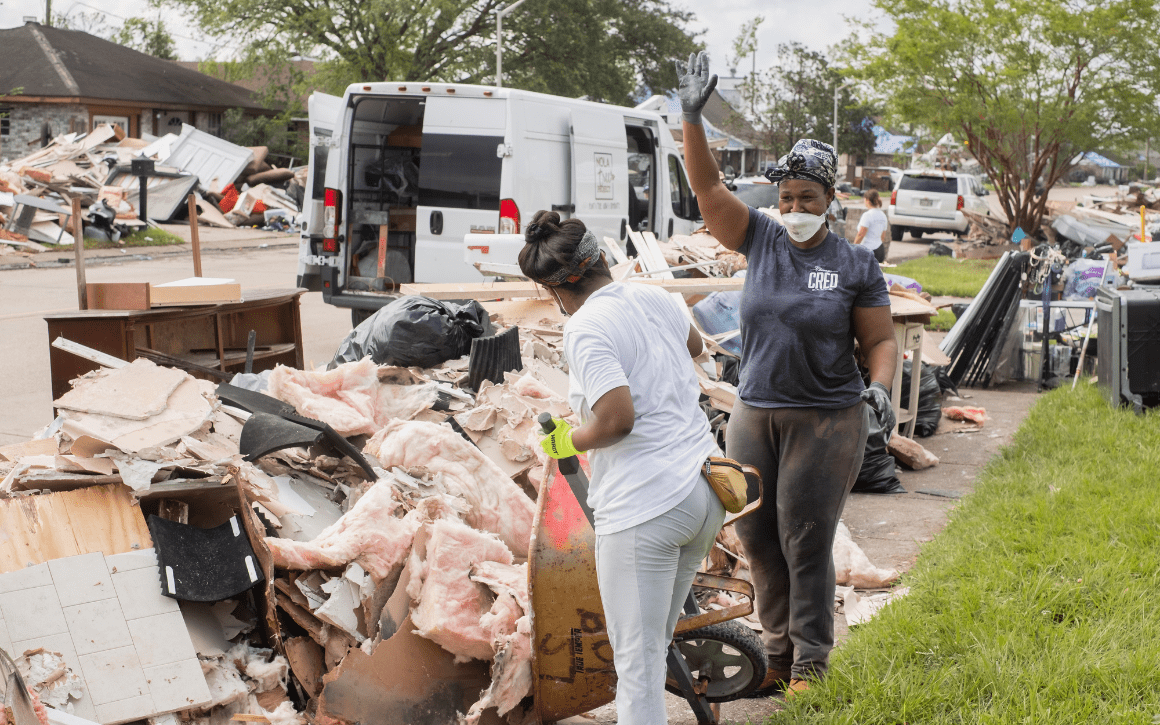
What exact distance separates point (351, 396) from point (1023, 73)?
753 inches

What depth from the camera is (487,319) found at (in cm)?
709

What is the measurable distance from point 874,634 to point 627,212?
678cm

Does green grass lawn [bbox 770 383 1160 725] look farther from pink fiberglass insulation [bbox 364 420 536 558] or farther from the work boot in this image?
pink fiberglass insulation [bbox 364 420 536 558]

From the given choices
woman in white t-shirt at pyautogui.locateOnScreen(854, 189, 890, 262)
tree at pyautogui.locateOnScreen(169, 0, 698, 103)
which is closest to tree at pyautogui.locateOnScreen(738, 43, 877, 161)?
tree at pyautogui.locateOnScreen(169, 0, 698, 103)

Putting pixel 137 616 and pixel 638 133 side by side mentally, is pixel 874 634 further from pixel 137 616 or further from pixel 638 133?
pixel 638 133

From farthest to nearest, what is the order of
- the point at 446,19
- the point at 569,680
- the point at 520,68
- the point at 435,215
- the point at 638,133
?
the point at 520,68
the point at 446,19
the point at 638,133
the point at 435,215
the point at 569,680

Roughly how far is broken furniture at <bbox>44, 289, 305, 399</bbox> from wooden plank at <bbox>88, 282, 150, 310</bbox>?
0.10 m

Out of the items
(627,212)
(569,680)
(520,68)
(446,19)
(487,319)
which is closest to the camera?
(569,680)

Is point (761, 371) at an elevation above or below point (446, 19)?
below

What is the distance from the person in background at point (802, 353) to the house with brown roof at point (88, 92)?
30.7 m

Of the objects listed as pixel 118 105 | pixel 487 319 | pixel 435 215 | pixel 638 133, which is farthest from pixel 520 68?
pixel 487 319

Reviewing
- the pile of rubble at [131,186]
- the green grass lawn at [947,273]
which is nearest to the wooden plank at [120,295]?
the green grass lawn at [947,273]

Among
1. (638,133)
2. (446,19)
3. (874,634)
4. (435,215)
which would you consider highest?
(446,19)

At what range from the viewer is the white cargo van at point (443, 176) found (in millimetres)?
8773
